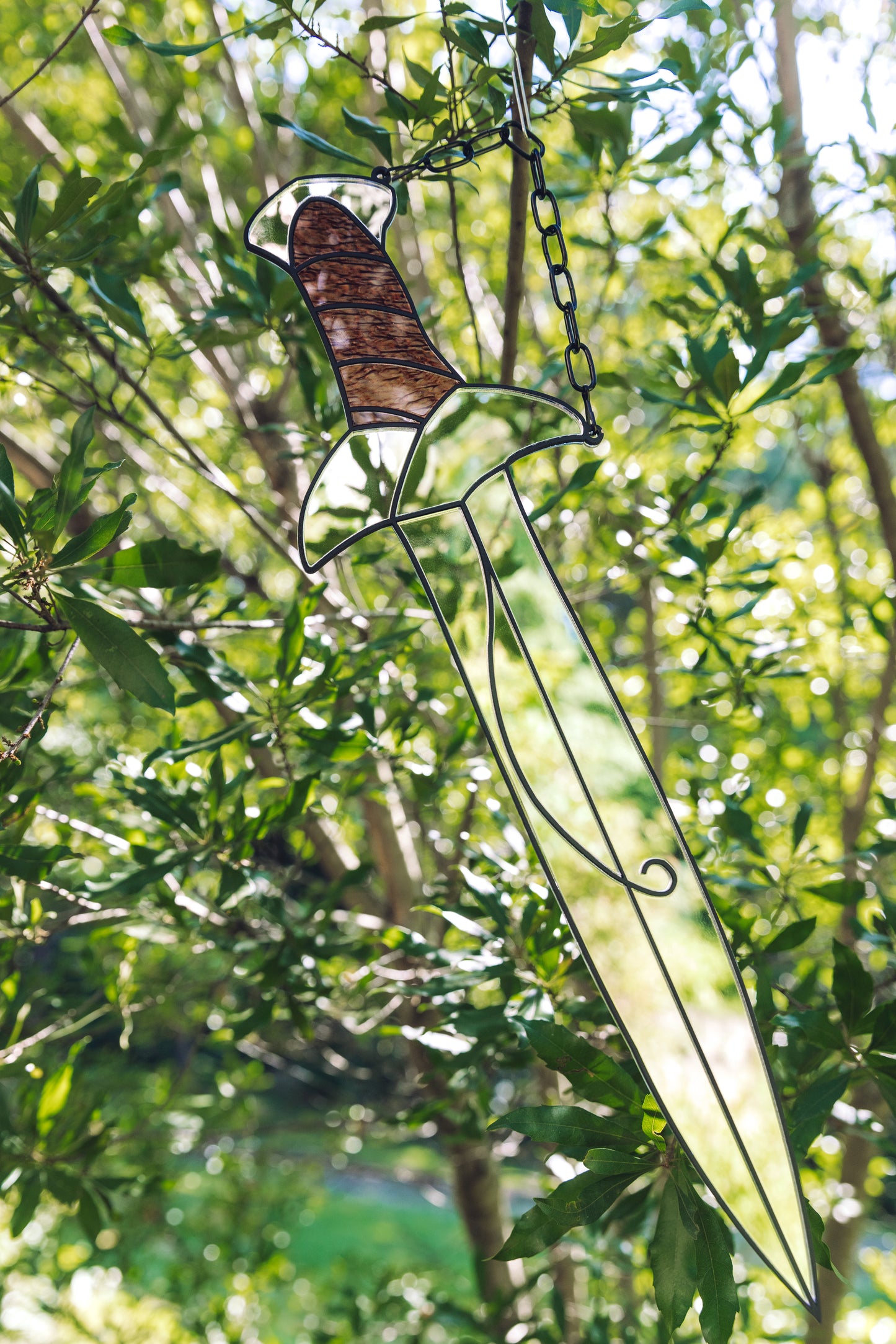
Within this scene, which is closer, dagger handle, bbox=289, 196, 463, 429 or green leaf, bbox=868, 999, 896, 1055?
dagger handle, bbox=289, 196, 463, 429

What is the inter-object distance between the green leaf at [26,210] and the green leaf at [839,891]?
1.22 meters

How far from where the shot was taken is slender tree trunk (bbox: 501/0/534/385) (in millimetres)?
869

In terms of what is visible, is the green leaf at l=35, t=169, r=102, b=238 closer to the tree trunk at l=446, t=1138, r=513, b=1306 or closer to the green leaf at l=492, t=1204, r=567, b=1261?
the green leaf at l=492, t=1204, r=567, b=1261

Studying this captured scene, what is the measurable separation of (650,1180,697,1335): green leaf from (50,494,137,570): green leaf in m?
0.79

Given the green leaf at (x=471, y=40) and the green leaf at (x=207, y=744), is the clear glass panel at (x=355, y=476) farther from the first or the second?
the green leaf at (x=471, y=40)

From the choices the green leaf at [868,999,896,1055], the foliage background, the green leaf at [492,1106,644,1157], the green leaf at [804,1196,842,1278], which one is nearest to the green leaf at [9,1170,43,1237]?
the foliage background

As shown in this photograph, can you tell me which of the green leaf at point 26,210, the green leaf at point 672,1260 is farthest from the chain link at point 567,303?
the green leaf at point 672,1260

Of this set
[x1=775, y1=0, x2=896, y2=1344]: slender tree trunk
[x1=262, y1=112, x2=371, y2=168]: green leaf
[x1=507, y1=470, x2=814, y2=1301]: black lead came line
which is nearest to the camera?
[x1=507, y1=470, x2=814, y2=1301]: black lead came line

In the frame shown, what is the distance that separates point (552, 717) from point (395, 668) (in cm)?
93

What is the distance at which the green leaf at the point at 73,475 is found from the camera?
32.4 inches

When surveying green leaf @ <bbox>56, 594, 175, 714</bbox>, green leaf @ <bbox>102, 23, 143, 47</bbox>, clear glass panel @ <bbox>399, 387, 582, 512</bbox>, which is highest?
green leaf @ <bbox>102, 23, 143, 47</bbox>

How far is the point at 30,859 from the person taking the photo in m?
1.00

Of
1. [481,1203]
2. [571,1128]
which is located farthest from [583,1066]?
[481,1203]

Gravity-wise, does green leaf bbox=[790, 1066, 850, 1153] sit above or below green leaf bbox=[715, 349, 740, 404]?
below
